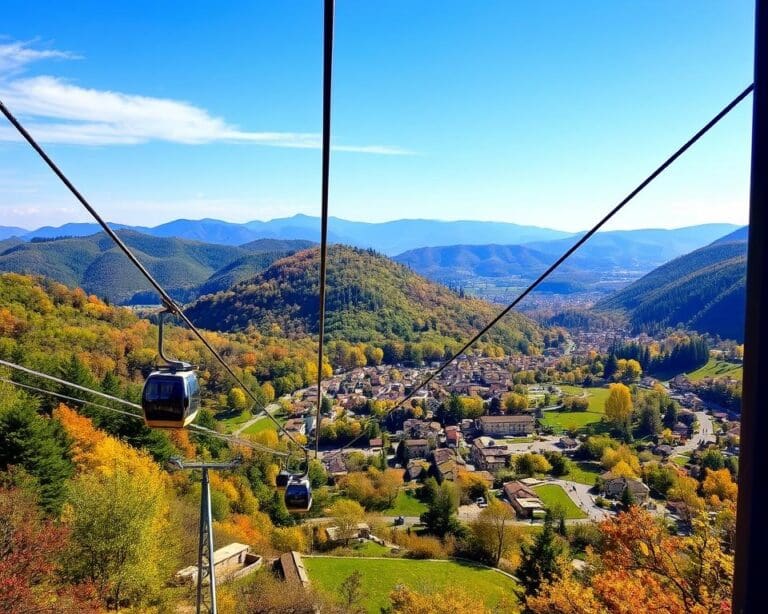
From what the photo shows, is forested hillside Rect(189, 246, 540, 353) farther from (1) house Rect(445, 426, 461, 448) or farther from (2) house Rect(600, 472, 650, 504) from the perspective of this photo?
(2) house Rect(600, 472, 650, 504)

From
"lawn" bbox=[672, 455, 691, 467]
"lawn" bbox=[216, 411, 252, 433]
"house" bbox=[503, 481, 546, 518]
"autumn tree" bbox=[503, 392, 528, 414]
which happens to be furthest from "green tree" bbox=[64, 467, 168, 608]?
"autumn tree" bbox=[503, 392, 528, 414]

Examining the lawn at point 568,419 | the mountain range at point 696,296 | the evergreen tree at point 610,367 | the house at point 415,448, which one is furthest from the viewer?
the mountain range at point 696,296

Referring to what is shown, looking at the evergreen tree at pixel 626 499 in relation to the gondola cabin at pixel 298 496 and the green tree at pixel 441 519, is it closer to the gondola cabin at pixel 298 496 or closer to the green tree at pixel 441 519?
the green tree at pixel 441 519

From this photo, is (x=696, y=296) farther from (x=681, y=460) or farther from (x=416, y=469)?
(x=416, y=469)

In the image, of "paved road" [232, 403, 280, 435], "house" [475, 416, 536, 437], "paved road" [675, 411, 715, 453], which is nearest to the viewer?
"paved road" [232, 403, 280, 435]

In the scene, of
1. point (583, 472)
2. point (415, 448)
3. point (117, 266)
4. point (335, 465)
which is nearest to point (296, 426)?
point (335, 465)

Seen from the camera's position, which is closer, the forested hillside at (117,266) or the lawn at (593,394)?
the lawn at (593,394)

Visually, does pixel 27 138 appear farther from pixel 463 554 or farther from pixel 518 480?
pixel 518 480

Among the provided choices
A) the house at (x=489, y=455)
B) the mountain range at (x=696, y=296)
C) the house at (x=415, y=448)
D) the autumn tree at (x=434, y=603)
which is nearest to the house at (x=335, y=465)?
the house at (x=415, y=448)
